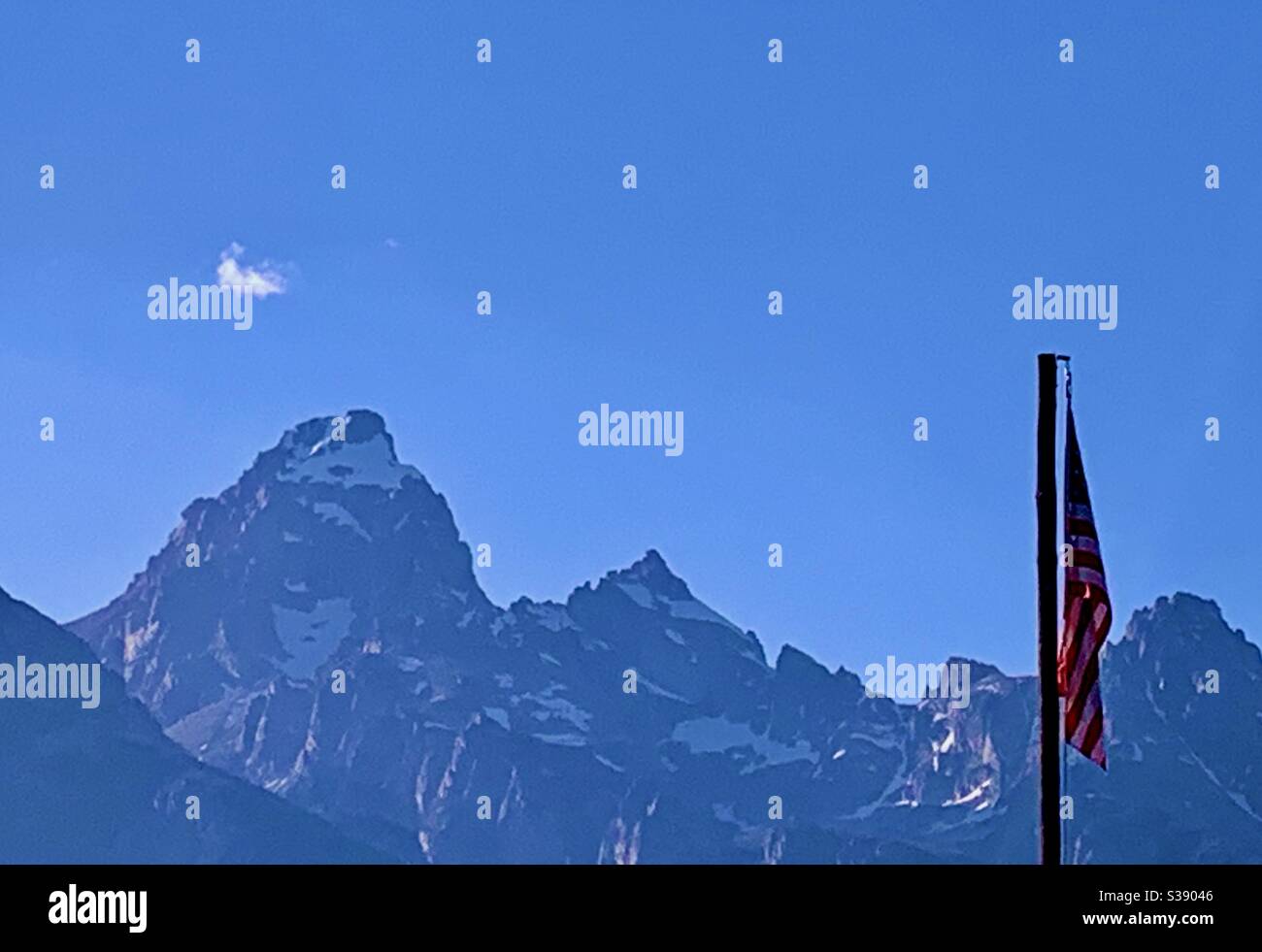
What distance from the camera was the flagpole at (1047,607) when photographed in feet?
83.8

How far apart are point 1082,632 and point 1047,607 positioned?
0.69m

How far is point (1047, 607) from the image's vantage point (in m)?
26.6

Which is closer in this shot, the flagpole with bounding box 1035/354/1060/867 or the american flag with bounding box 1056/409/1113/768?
the flagpole with bounding box 1035/354/1060/867

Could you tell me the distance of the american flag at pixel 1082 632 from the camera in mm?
26812

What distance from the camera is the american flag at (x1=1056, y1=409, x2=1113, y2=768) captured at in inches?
1056

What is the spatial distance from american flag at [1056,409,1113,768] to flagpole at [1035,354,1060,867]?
306mm

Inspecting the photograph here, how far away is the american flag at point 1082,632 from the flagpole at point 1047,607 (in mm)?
306

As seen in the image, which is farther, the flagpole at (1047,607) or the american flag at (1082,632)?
the american flag at (1082,632)
